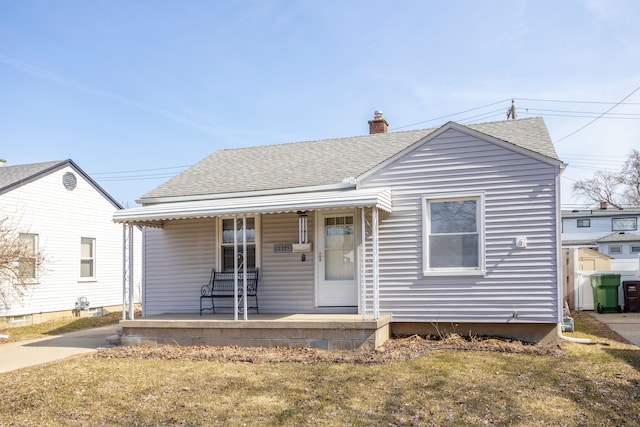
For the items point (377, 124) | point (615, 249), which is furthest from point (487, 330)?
point (615, 249)

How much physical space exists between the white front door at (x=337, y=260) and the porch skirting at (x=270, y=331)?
60cm

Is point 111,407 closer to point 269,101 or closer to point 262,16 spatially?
point 262,16

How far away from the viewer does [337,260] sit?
10.4 m

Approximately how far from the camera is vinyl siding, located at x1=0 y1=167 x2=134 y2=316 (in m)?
14.4

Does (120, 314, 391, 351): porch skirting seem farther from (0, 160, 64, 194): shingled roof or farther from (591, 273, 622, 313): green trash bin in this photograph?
(591, 273, 622, 313): green trash bin

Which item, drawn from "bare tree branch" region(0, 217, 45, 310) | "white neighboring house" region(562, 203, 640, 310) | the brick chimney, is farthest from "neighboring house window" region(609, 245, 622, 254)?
"bare tree branch" region(0, 217, 45, 310)

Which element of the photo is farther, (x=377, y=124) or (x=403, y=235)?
(x=377, y=124)

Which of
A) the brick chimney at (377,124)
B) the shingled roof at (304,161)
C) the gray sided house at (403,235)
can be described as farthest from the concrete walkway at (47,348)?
the brick chimney at (377,124)

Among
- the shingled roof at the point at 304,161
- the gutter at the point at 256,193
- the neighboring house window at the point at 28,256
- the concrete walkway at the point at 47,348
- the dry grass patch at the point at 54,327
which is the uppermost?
the shingled roof at the point at 304,161

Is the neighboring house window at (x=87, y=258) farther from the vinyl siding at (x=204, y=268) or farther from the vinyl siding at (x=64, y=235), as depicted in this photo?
the vinyl siding at (x=204, y=268)

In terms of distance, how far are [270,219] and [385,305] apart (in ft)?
10.2

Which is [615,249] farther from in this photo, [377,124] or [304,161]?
[304,161]

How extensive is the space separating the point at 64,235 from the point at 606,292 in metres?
15.7

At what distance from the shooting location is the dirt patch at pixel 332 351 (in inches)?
316
